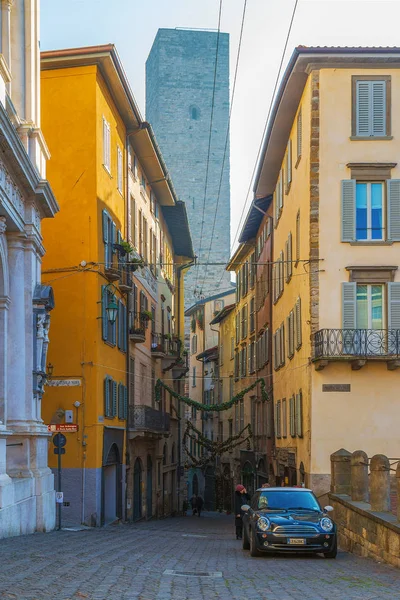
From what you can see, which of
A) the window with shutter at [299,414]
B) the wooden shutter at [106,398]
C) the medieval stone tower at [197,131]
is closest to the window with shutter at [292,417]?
the window with shutter at [299,414]

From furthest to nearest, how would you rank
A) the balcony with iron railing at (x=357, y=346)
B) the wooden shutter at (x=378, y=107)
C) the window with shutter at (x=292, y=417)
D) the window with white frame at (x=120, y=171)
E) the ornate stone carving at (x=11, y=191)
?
1. the window with white frame at (x=120, y=171)
2. the window with shutter at (x=292, y=417)
3. the wooden shutter at (x=378, y=107)
4. the balcony with iron railing at (x=357, y=346)
5. the ornate stone carving at (x=11, y=191)

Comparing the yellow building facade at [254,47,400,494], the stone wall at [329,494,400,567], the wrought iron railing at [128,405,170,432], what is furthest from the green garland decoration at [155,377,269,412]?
the stone wall at [329,494,400,567]

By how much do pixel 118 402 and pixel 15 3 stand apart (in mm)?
14599

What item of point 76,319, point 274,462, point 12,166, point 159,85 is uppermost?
point 159,85

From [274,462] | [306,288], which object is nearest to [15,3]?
[306,288]

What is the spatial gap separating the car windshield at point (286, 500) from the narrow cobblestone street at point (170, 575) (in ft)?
3.27

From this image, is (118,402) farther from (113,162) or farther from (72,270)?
(113,162)

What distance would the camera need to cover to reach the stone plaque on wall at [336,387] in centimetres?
2903

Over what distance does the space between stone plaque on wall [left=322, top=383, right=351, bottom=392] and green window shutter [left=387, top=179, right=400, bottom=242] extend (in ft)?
14.1

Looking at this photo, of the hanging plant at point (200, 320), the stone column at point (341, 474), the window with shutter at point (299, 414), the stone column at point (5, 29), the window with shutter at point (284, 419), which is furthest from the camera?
the hanging plant at point (200, 320)

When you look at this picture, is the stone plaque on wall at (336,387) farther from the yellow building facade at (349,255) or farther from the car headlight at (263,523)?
the car headlight at (263,523)

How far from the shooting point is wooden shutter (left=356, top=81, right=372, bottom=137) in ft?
97.4

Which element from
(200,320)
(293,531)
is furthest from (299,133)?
(200,320)

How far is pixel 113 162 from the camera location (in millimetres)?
33812
